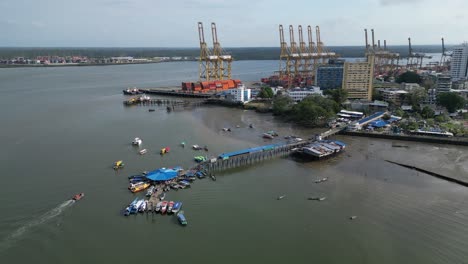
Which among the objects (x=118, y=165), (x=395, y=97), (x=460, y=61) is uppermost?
(x=460, y=61)

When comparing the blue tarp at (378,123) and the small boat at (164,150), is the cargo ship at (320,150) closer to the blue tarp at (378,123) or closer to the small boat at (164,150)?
the blue tarp at (378,123)

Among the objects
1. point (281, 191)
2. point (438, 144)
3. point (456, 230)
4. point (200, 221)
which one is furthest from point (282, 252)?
point (438, 144)

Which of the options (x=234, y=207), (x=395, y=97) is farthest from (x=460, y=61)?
(x=234, y=207)

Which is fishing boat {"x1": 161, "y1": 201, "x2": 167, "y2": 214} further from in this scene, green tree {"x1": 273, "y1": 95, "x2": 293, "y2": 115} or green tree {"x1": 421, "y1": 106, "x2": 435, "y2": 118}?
green tree {"x1": 421, "y1": 106, "x2": 435, "y2": 118}

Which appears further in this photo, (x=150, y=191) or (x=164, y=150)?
(x=164, y=150)

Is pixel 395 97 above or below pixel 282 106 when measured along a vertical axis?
below

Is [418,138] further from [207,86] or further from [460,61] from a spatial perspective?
[460,61]

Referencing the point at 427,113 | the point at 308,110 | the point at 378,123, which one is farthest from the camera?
the point at 427,113
